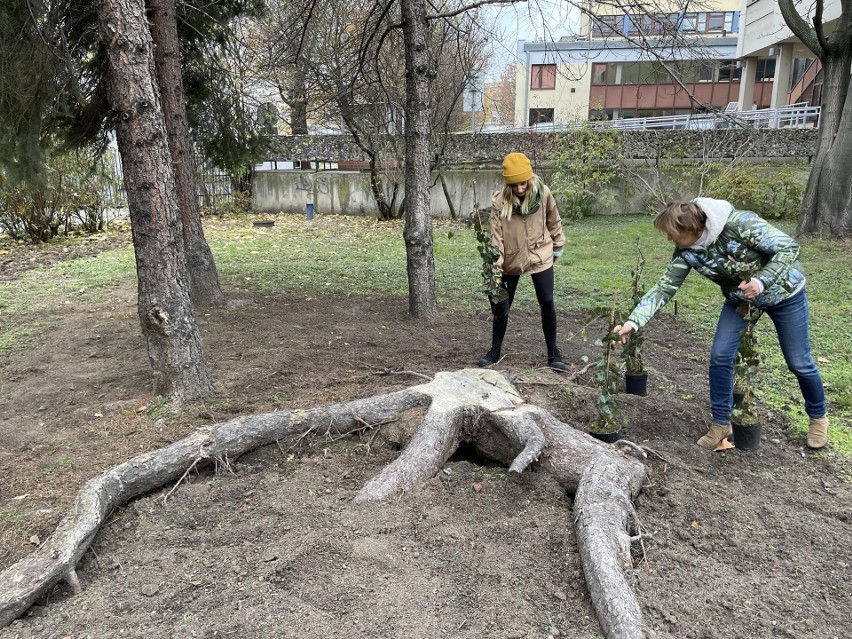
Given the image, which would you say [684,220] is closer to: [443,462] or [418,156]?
[443,462]

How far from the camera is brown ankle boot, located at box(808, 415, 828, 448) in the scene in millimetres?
3410

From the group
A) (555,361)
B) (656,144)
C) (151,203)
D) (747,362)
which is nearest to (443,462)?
(555,361)

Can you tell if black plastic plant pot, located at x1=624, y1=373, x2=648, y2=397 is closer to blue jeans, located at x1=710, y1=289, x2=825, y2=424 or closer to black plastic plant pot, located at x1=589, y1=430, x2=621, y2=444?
blue jeans, located at x1=710, y1=289, x2=825, y2=424

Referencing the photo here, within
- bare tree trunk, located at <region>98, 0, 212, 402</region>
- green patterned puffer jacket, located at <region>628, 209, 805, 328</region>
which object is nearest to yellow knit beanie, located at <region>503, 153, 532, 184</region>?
green patterned puffer jacket, located at <region>628, 209, 805, 328</region>

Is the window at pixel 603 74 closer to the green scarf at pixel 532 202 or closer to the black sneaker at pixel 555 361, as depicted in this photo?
the green scarf at pixel 532 202

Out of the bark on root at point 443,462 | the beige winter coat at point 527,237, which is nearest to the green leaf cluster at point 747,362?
the bark on root at point 443,462

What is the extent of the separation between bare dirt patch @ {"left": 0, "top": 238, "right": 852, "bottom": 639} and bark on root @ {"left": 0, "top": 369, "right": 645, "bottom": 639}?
89 mm

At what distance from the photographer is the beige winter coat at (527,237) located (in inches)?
172

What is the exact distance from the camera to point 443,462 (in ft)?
10.6

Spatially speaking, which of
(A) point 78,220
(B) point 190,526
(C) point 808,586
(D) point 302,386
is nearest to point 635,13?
(D) point 302,386

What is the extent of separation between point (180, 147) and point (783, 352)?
229 inches

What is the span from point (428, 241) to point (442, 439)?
3133mm

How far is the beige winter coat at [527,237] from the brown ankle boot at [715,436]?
160 centimetres

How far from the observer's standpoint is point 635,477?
9.41 ft
